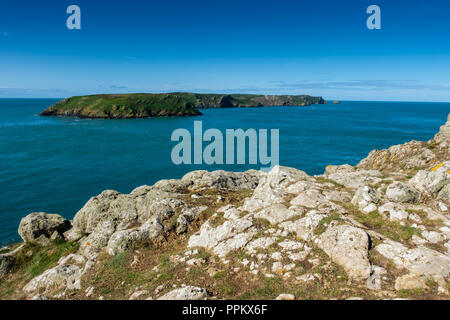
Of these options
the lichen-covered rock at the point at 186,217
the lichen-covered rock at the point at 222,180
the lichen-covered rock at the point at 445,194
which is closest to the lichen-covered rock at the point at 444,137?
the lichen-covered rock at the point at 445,194

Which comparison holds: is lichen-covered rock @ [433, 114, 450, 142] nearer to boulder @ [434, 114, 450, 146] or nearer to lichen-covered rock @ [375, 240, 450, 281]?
boulder @ [434, 114, 450, 146]

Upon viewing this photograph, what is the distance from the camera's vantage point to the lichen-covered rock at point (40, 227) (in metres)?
23.3

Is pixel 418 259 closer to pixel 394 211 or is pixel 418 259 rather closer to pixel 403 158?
pixel 394 211

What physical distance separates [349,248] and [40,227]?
83.5ft

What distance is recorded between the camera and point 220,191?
25844 millimetres

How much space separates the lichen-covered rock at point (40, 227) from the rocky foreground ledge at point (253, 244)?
0.09m

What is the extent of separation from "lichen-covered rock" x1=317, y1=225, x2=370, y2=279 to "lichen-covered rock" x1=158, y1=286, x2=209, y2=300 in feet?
21.4

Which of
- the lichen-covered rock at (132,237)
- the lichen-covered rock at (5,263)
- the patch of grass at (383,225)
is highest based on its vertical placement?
the patch of grass at (383,225)

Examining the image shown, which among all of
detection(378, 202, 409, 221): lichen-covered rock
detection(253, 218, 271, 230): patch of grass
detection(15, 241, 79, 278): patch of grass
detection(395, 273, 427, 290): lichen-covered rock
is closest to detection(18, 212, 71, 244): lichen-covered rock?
detection(15, 241, 79, 278): patch of grass

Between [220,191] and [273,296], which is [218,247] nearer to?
[273,296]

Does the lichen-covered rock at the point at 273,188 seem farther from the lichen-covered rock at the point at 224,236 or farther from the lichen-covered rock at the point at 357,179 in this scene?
the lichen-covered rock at the point at 357,179

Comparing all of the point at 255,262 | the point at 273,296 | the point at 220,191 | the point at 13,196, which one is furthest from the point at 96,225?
the point at 13,196

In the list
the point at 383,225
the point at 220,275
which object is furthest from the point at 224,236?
the point at 383,225
